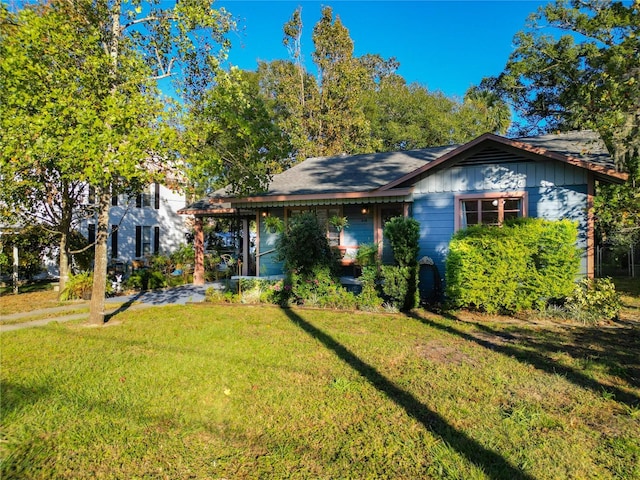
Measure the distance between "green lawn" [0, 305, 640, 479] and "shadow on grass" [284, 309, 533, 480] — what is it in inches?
0.6

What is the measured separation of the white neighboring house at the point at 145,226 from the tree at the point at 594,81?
16318mm

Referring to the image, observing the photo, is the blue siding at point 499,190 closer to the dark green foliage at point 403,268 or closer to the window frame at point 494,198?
the window frame at point 494,198

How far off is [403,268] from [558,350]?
3720 mm

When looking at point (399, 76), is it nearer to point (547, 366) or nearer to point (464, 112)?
point (464, 112)

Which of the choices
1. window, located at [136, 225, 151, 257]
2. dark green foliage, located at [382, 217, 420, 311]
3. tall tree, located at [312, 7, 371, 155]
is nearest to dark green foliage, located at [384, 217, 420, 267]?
dark green foliage, located at [382, 217, 420, 311]

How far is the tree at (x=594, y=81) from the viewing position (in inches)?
335

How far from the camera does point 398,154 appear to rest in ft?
52.1

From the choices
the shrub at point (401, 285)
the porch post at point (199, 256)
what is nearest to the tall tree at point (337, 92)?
the porch post at point (199, 256)

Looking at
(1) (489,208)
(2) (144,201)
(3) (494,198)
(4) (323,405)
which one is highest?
(2) (144,201)

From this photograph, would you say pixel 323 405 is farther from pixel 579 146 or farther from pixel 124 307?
pixel 579 146

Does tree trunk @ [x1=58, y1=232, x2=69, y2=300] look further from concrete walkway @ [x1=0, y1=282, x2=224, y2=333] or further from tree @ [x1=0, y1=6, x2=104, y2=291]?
tree @ [x1=0, y1=6, x2=104, y2=291]

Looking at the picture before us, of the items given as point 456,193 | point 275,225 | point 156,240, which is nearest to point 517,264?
point 456,193

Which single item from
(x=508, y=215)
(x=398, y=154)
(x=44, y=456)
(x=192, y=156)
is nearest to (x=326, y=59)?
(x=398, y=154)

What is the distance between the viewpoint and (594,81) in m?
9.09
